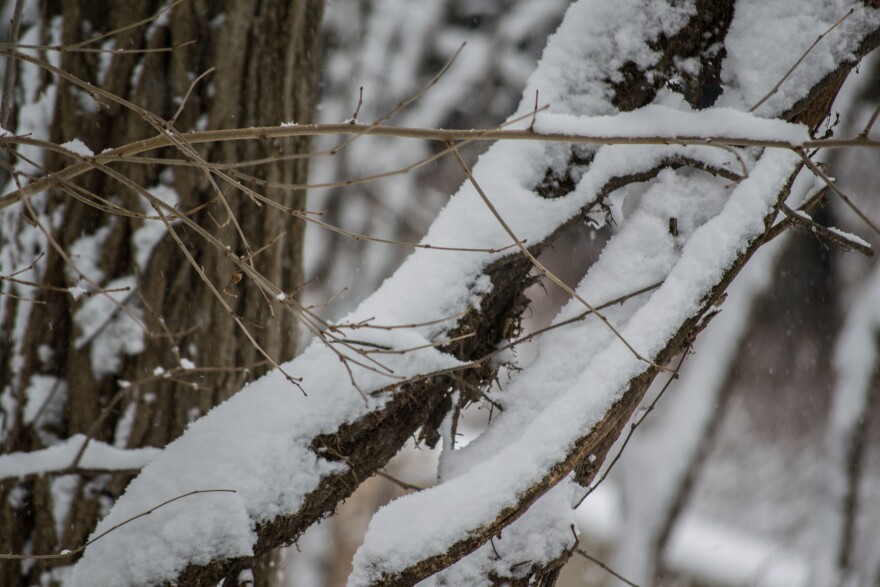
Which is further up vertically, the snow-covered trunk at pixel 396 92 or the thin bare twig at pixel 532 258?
the snow-covered trunk at pixel 396 92

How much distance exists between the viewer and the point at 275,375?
1.58 m

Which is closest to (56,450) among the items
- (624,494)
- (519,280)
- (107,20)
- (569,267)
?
(107,20)

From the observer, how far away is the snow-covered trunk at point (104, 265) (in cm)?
188

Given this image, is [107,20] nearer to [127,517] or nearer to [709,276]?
[127,517]

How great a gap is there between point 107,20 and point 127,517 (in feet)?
4.42

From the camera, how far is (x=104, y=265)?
1.92 m

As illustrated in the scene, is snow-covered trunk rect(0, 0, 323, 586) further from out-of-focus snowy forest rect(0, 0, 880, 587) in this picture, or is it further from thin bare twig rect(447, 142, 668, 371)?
thin bare twig rect(447, 142, 668, 371)

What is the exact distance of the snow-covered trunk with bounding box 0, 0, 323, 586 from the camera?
188 cm

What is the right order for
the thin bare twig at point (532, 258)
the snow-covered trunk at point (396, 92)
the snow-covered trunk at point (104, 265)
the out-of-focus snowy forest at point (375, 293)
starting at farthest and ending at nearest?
the snow-covered trunk at point (396, 92)
the snow-covered trunk at point (104, 265)
the out-of-focus snowy forest at point (375, 293)
the thin bare twig at point (532, 258)

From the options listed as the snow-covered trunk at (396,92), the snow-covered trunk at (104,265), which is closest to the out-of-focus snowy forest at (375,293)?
the snow-covered trunk at (104,265)

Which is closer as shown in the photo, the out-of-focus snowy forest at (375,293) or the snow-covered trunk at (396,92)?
the out-of-focus snowy forest at (375,293)

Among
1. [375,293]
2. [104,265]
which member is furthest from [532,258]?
[104,265]

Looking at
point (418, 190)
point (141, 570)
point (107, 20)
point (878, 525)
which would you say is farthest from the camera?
point (418, 190)

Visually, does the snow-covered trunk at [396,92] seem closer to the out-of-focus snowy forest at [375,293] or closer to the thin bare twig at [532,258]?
the out-of-focus snowy forest at [375,293]
